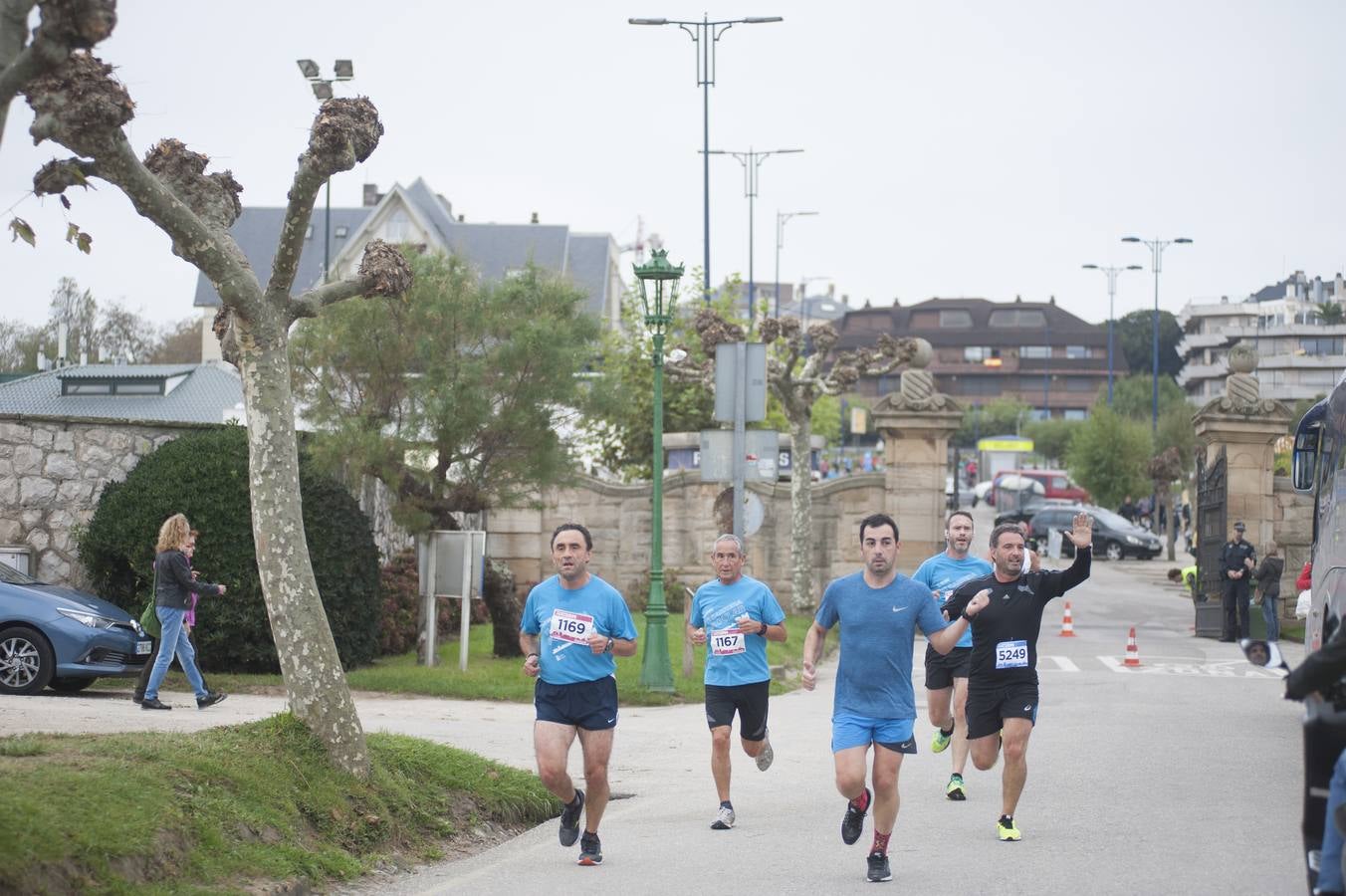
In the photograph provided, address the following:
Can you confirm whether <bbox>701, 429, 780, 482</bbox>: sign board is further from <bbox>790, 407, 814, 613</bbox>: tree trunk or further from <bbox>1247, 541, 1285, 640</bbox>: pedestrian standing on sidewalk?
<bbox>1247, 541, 1285, 640</bbox>: pedestrian standing on sidewalk

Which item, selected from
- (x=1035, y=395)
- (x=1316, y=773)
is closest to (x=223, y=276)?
(x=1316, y=773)

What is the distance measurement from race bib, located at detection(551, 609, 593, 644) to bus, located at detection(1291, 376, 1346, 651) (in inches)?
152

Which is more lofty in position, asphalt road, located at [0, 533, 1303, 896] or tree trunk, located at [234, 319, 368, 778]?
tree trunk, located at [234, 319, 368, 778]

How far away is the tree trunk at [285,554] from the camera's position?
9.52 m

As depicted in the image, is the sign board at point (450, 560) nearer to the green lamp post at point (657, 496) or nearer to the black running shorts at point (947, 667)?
the green lamp post at point (657, 496)

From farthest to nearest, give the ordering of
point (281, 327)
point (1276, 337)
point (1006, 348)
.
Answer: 1. point (1006, 348)
2. point (1276, 337)
3. point (281, 327)

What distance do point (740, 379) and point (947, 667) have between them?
25.0 ft

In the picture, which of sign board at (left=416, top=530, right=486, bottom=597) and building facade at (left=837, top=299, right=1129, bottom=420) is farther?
building facade at (left=837, top=299, right=1129, bottom=420)

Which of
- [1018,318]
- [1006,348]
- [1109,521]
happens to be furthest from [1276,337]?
[1109,521]

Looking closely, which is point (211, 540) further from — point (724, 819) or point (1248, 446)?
point (1248, 446)

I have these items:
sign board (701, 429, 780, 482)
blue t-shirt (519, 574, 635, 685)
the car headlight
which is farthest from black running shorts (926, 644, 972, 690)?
the car headlight

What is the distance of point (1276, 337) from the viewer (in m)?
101

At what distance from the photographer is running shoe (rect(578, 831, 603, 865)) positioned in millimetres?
8992

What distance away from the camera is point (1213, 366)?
422 feet
